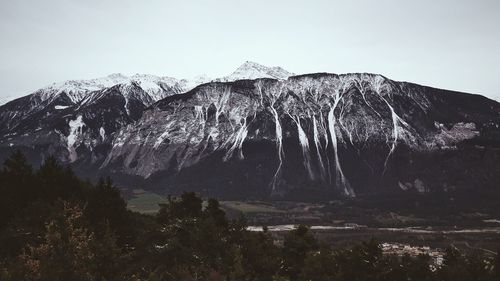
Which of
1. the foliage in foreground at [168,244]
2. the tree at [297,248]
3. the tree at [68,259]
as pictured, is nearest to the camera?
the tree at [68,259]

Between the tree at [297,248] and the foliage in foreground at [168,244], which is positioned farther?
the tree at [297,248]

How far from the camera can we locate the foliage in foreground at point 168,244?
4569 cm

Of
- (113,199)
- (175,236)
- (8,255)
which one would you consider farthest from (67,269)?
(113,199)

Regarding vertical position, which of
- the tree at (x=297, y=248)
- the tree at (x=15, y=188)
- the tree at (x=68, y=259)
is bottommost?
the tree at (x=297, y=248)

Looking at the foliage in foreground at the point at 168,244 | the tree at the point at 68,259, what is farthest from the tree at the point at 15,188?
the tree at the point at 68,259

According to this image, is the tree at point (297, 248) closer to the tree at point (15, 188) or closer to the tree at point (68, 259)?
the tree at point (15, 188)

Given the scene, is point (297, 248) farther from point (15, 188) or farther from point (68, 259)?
point (68, 259)

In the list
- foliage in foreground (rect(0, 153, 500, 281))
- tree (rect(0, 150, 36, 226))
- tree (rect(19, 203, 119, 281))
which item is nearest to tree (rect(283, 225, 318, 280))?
foliage in foreground (rect(0, 153, 500, 281))

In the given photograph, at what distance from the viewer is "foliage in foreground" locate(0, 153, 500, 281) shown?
150 ft

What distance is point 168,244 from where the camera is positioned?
50875 millimetres

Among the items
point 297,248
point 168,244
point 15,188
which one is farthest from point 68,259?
point 297,248

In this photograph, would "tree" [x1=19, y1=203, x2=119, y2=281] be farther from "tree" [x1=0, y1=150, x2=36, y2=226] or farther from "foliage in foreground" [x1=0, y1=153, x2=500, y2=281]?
"tree" [x1=0, y1=150, x2=36, y2=226]

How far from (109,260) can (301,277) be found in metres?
26.4

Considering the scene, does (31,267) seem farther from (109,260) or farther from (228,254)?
(228,254)
